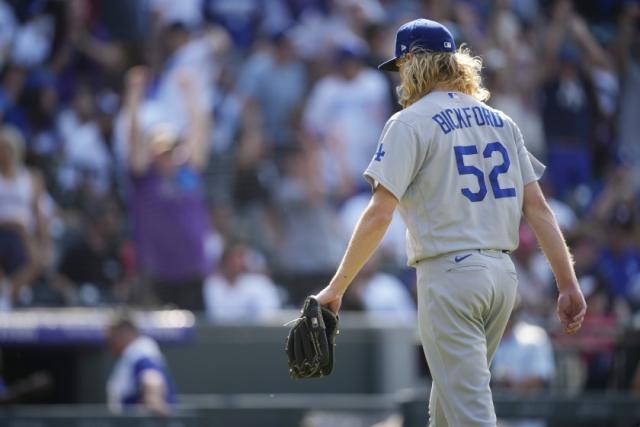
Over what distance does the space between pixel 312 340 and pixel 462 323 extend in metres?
0.59

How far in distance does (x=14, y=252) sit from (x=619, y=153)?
22.6 ft

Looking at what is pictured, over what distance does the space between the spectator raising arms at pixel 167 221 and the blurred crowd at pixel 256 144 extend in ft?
0.06

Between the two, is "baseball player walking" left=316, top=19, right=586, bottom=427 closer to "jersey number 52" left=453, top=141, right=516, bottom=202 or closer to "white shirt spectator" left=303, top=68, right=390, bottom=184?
"jersey number 52" left=453, top=141, right=516, bottom=202

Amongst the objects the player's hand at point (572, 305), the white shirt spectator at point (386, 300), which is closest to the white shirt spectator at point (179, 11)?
the white shirt spectator at point (386, 300)

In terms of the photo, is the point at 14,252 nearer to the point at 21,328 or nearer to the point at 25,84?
the point at 21,328

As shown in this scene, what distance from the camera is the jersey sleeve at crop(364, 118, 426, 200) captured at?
186 inches

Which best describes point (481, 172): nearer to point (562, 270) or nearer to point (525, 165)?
point (525, 165)

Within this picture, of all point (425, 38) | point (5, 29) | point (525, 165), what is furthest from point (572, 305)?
point (5, 29)

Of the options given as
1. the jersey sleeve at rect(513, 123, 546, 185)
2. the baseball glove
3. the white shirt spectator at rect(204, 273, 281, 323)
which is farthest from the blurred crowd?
the baseball glove

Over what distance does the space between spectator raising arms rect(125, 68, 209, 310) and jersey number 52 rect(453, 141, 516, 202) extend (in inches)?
252

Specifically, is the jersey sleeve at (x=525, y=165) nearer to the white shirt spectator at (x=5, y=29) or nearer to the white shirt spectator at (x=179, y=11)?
the white shirt spectator at (x=179, y=11)

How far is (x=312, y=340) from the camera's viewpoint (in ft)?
15.7

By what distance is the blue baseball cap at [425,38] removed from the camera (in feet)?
16.1

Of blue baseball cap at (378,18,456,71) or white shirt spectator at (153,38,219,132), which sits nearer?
blue baseball cap at (378,18,456,71)
